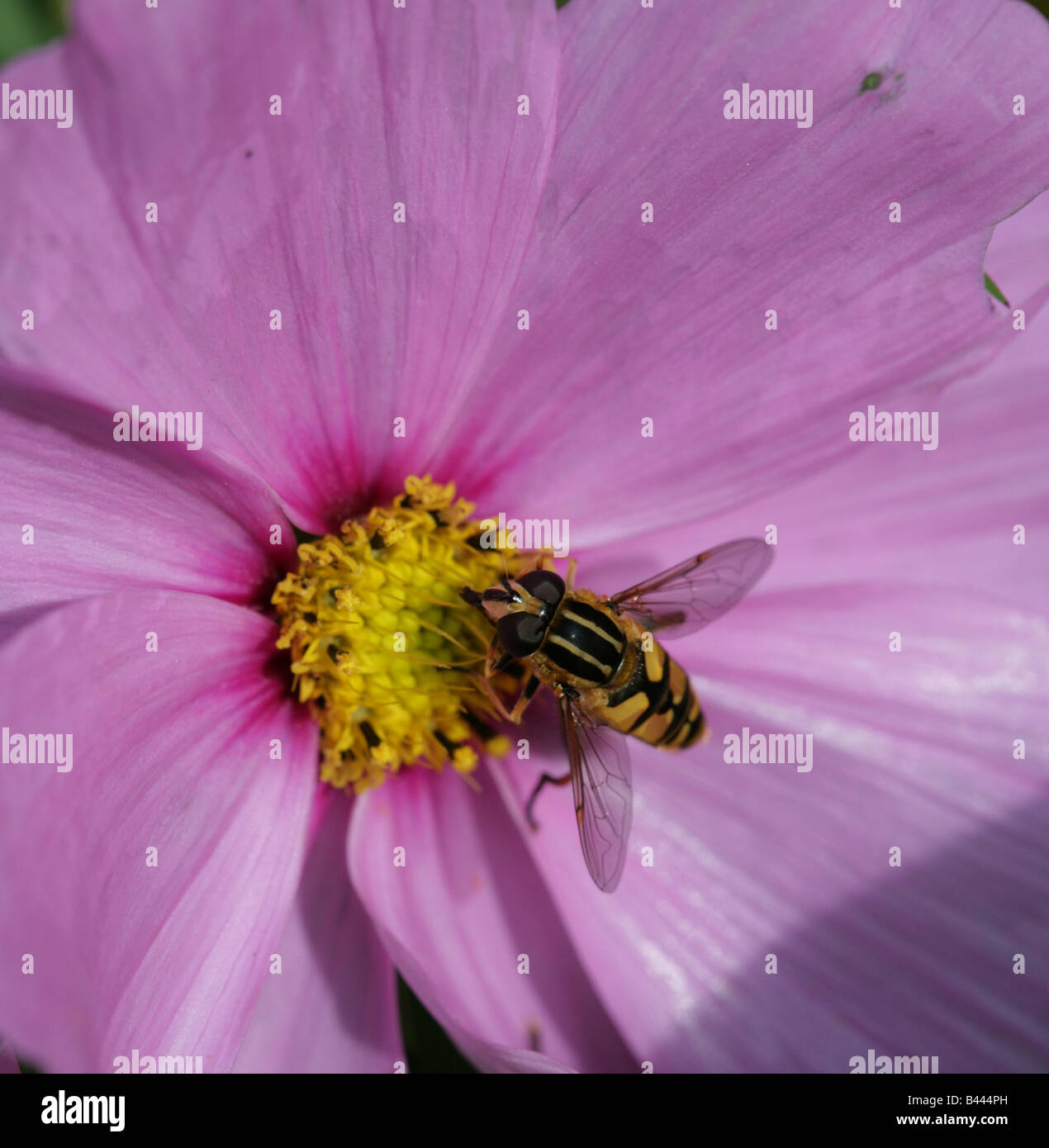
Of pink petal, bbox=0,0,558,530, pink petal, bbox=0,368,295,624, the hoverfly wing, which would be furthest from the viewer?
the hoverfly wing

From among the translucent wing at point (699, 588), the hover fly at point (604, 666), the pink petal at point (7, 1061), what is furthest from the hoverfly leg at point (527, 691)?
the pink petal at point (7, 1061)

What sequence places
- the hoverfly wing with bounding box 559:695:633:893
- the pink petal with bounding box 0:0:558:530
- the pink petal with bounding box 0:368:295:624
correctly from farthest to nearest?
1. the hoverfly wing with bounding box 559:695:633:893
2. the pink petal with bounding box 0:368:295:624
3. the pink petal with bounding box 0:0:558:530

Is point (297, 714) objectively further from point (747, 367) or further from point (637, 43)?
point (637, 43)

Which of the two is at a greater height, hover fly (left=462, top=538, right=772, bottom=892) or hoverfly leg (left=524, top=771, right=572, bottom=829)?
hover fly (left=462, top=538, right=772, bottom=892)

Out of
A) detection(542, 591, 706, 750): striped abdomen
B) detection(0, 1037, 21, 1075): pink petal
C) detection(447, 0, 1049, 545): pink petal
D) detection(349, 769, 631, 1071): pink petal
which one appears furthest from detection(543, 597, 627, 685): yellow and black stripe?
detection(0, 1037, 21, 1075): pink petal

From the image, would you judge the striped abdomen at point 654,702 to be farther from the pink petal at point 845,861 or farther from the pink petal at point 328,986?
the pink petal at point 328,986

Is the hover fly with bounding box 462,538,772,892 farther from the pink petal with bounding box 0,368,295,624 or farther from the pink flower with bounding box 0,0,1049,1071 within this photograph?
the pink petal with bounding box 0,368,295,624

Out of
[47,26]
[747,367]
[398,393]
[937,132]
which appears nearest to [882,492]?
[747,367]
